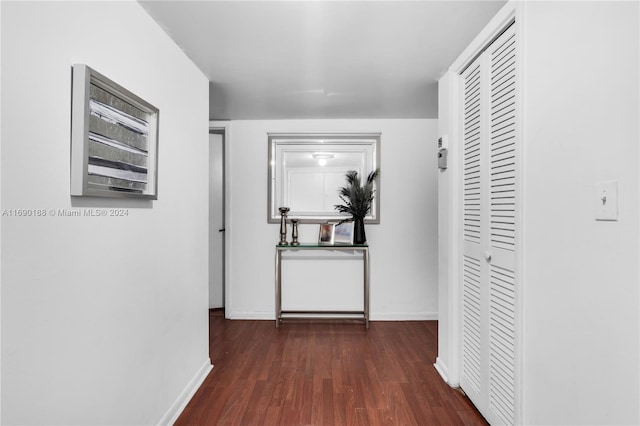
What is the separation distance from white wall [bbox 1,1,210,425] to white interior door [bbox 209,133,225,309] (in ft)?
6.40

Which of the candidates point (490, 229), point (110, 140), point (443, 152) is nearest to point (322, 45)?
point (443, 152)

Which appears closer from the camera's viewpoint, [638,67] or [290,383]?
[638,67]

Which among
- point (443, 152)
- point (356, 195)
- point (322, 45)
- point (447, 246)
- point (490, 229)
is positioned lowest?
point (447, 246)

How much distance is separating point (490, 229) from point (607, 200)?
0.88 metres

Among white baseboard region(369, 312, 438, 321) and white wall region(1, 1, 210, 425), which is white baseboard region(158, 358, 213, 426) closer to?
white wall region(1, 1, 210, 425)

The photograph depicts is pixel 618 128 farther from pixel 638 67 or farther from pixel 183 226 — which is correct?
pixel 183 226

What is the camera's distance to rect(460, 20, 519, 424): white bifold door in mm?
1637

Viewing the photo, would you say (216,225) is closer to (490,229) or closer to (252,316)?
(252,316)

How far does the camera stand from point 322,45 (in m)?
2.03

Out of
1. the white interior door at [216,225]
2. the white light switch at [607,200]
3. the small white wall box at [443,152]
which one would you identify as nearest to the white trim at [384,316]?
the white interior door at [216,225]

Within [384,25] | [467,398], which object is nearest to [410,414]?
[467,398]

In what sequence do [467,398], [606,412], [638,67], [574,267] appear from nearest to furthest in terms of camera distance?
[638,67], [606,412], [574,267], [467,398]

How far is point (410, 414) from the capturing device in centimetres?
200

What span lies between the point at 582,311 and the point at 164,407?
6.54 feet
